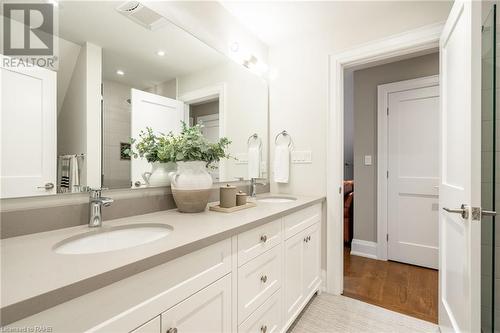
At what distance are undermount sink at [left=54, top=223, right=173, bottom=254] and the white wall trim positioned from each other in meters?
0.78

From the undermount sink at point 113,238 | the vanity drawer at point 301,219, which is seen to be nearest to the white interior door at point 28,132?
the undermount sink at point 113,238

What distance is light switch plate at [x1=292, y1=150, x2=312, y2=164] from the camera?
7.25 feet

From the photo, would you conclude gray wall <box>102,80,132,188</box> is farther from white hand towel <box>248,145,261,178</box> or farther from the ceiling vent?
white hand towel <box>248,145,261,178</box>

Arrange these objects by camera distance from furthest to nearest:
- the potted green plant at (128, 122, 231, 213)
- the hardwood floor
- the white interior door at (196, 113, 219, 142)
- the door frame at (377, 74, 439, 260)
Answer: the door frame at (377, 74, 439, 260) → the hardwood floor → the white interior door at (196, 113, 219, 142) → the potted green plant at (128, 122, 231, 213)

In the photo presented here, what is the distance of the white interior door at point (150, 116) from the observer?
4.42 feet

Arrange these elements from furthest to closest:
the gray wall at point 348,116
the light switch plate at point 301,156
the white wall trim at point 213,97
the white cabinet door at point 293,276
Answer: the gray wall at point 348,116 < the light switch plate at point 301,156 < the white wall trim at point 213,97 < the white cabinet door at point 293,276

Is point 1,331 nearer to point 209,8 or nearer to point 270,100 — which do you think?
point 209,8

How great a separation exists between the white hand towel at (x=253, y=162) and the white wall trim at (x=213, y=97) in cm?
34

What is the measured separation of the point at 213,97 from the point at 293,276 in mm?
1401

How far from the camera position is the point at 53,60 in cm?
102

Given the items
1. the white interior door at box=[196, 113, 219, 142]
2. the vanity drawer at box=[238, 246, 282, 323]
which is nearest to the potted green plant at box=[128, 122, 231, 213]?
the white interior door at box=[196, 113, 219, 142]

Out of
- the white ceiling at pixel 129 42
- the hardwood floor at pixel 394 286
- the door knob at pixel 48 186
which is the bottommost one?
the hardwood floor at pixel 394 286

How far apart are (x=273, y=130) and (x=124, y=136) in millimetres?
1468

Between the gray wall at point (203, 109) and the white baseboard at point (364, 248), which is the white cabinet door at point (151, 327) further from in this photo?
the white baseboard at point (364, 248)
